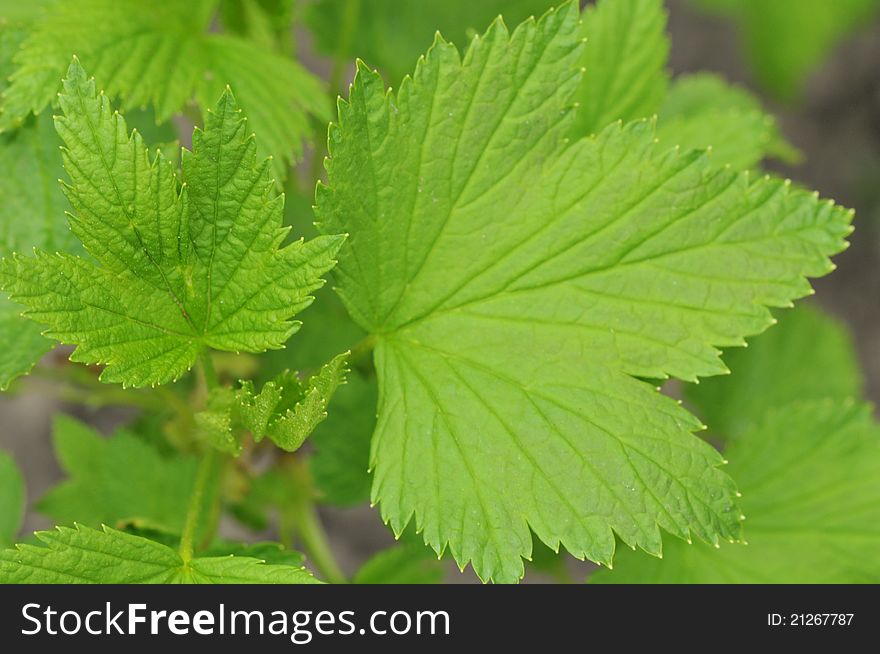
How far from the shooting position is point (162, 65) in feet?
3.57

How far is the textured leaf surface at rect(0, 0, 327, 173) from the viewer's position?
101cm

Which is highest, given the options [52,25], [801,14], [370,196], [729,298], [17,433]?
[801,14]

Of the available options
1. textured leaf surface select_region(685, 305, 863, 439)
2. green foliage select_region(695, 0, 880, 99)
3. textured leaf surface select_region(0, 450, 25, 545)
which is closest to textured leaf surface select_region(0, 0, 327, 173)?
textured leaf surface select_region(0, 450, 25, 545)

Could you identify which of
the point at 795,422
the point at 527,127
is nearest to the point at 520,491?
the point at 527,127

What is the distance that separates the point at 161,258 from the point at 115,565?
328 mm

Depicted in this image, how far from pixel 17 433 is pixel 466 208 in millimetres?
1706

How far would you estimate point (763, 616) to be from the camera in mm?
1183

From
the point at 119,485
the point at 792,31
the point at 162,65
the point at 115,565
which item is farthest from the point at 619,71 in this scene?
the point at 792,31

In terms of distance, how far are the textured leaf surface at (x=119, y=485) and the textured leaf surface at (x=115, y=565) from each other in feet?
1.42

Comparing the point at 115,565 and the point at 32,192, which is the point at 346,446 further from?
the point at 32,192

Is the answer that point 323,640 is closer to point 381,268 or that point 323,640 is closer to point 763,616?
point 381,268

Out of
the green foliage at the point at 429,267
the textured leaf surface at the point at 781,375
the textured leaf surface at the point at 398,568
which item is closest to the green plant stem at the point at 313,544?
the textured leaf surface at the point at 398,568

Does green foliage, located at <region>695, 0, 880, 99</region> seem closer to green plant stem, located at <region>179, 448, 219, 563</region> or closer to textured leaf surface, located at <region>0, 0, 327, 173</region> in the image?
textured leaf surface, located at <region>0, 0, 327, 173</region>

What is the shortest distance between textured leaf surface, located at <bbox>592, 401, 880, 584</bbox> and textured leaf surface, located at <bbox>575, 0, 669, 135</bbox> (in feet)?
1.68
